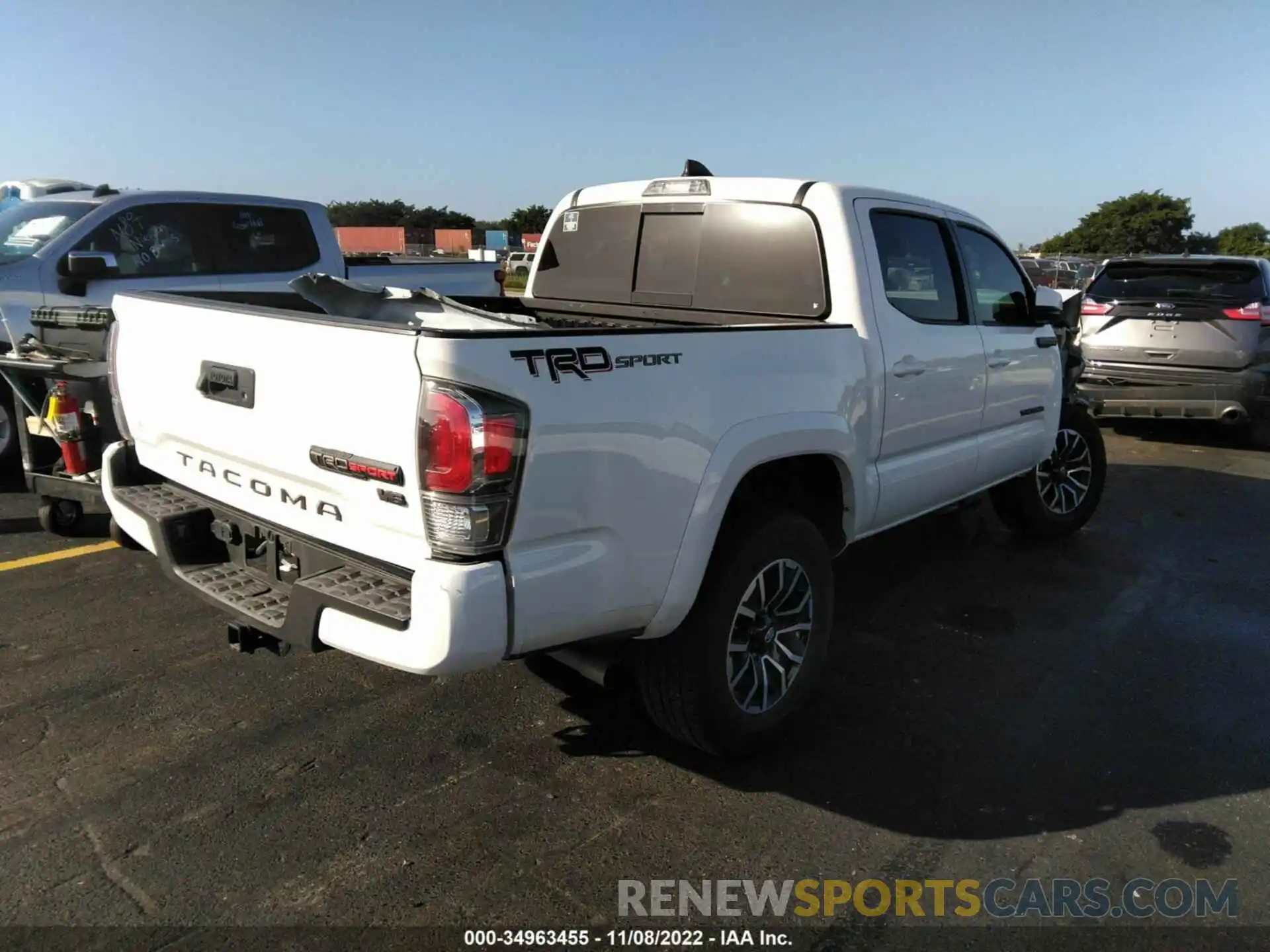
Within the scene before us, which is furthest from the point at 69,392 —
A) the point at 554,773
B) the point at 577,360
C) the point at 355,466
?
the point at 577,360

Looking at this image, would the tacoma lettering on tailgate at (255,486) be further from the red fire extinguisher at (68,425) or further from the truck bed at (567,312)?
the red fire extinguisher at (68,425)

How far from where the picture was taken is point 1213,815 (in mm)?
3094

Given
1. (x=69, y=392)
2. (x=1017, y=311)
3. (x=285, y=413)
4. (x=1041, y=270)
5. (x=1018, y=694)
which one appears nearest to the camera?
(x=285, y=413)

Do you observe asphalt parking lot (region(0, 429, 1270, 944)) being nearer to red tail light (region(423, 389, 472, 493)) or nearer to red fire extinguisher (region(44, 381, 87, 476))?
red fire extinguisher (region(44, 381, 87, 476))

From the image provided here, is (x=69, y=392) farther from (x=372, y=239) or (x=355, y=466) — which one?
(x=372, y=239)

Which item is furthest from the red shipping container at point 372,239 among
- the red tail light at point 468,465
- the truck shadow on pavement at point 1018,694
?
the red tail light at point 468,465

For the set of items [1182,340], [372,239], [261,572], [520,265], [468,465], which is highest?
[520,265]

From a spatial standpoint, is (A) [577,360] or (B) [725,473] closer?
(A) [577,360]

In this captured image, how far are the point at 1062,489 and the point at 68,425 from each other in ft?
18.6

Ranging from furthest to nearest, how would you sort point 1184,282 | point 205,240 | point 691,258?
point 1184,282 < point 205,240 < point 691,258

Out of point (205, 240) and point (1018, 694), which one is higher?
point (205, 240)

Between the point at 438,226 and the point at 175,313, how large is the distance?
7518cm

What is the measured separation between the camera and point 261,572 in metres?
3.07

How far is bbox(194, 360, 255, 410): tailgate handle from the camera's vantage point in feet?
9.24
